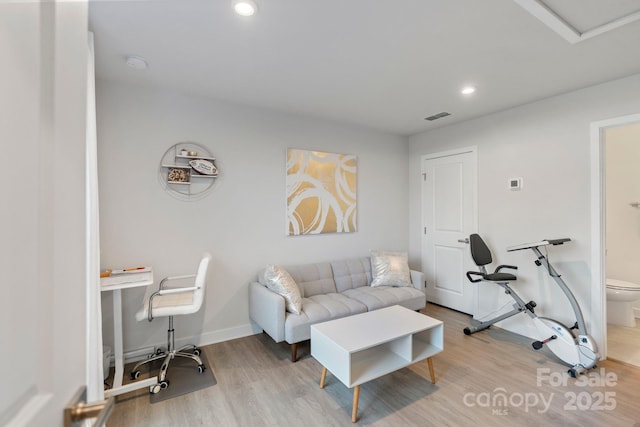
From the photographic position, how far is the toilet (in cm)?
309

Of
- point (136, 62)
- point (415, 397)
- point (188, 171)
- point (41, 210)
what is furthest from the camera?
point (188, 171)

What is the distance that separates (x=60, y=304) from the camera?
0.54 m

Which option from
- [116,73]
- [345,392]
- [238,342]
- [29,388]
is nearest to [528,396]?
[345,392]

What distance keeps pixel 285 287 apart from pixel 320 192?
1.37 m

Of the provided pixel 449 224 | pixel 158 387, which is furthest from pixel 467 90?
pixel 158 387

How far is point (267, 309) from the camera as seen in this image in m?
2.73

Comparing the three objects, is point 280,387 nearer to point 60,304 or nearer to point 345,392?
point 345,392

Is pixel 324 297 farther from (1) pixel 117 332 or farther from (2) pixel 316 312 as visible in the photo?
(1) pixel 117 332

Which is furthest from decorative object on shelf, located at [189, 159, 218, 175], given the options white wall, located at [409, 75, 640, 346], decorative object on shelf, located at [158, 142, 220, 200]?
white wall, located at [409, 75, 640, 346]

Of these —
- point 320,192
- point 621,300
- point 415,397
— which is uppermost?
point 320,192

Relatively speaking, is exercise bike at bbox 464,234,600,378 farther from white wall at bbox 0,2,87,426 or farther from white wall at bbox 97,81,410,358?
white wall at bbox 0,2,87,426

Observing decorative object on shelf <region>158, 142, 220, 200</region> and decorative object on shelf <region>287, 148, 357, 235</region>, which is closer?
decorative object on shelf <region>158, 142, 220, 200</region>

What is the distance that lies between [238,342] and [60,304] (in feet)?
9.05

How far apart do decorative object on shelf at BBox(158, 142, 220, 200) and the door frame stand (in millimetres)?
3609
